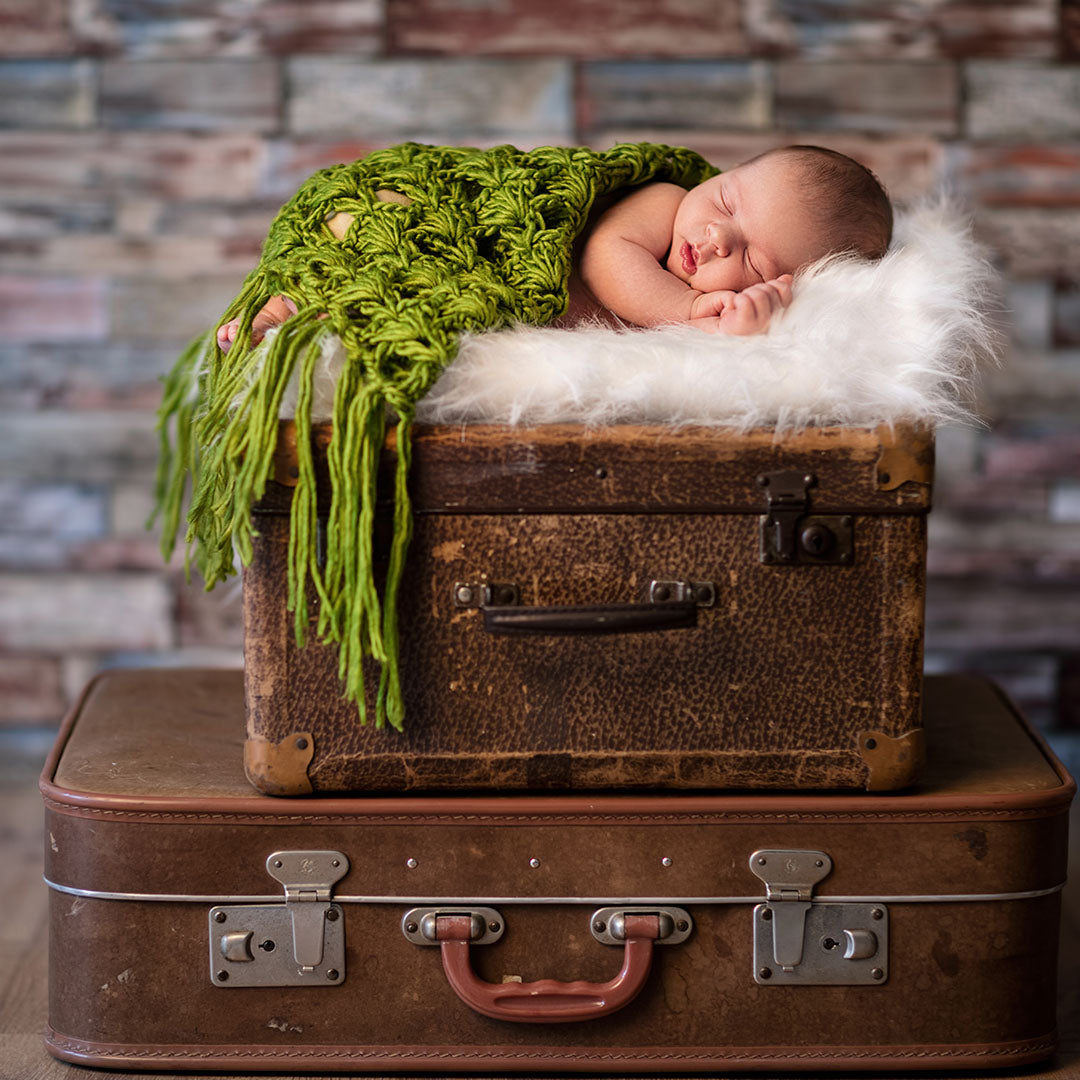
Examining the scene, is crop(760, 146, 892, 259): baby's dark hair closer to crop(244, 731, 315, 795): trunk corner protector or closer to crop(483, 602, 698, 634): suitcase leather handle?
crop(483, 602, 698, 634): suitcase leather handle

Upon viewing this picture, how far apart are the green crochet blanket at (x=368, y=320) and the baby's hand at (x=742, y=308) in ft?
0.48

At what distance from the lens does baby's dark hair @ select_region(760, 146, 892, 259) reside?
1.35 meters

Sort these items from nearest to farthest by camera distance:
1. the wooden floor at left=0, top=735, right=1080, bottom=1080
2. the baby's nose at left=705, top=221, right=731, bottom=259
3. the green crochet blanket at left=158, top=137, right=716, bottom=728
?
the green crochet blanket at left=158, top=137, right=716, bottom=728
the wooden floor at left=0, top=735, right=1080, bottom=1080
the baby's nose at left=705, top=221, right=731, bottom=259

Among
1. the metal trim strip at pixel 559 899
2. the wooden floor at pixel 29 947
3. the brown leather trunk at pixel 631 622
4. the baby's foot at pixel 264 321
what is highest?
the baby's foot at pixel 264 321

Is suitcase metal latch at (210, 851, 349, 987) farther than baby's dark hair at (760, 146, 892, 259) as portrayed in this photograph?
No

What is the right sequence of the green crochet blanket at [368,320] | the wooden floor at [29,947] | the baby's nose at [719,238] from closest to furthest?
1. the green crochet blanket at [368,320]
2. the wooden floor at [29,947]
3. the baby's nose at [719,238]

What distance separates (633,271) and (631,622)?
0.38 m

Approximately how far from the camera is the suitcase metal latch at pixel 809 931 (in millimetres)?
1185

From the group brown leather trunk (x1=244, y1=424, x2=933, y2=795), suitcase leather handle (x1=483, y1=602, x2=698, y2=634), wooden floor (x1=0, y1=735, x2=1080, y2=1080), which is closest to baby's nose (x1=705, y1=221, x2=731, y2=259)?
brown leather trunk (x1=244, y1=424, x2=933, y2=795)

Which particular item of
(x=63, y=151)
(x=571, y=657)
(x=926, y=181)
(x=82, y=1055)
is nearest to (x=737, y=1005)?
(x=571, y=657)

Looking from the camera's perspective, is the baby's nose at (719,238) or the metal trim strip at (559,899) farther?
the baby's nose at (719,238)

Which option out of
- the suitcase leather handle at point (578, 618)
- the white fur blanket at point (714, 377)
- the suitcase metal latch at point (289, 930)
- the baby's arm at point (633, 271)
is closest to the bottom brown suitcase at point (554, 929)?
the suitcase metal latch at point (289, 930)

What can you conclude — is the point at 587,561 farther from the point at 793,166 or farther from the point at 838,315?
the point at 793,166

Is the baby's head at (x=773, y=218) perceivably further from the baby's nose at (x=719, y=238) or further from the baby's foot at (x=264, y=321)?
the baby's foot at (x=264, y=321)
